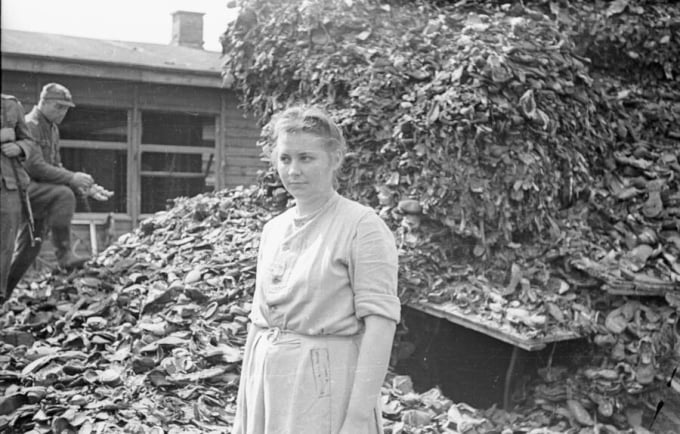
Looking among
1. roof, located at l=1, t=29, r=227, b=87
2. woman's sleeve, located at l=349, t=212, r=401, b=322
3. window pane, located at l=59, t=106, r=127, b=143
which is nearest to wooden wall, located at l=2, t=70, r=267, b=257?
window pane, located at l=59, t=106, r=127, b=143


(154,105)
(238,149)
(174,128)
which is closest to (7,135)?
(154,105)

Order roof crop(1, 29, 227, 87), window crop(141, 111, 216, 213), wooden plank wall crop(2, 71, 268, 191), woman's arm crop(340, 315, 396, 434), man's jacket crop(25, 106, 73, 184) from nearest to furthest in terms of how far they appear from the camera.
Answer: woman's arm crop(340, 315, 396, 434), man's jacket crop(25, 106, 73, 184), roof crop(1, 29, 227, 87), wooden plank wall crop(2, 71, 268, 191), window crop(141, 111, 216, 213)

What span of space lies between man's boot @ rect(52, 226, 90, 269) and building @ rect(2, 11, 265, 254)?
454 centimetres

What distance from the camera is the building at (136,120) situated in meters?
11.3

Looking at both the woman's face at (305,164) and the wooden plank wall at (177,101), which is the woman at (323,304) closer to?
the woman's face at (305,164)

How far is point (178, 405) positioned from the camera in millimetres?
4297

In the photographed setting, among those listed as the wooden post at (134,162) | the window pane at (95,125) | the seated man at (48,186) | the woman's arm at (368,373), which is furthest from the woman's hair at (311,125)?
the window pane at (95,125)

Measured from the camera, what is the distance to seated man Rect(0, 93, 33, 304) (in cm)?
635

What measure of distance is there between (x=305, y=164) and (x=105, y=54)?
1040 cm

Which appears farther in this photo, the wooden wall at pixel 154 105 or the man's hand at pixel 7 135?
the wooden wall at pixel 154 105

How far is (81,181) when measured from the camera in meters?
7.05

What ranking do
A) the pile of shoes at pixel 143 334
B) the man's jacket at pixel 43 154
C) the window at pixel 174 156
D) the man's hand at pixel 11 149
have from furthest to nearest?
1. the window at pixel 174 156
2. the man's jacket at pixel 43 154
3. the man's hand at pixel 11 149
4. the pile of shoes at pixel 143 334

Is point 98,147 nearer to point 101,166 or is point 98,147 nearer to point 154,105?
point 101,166

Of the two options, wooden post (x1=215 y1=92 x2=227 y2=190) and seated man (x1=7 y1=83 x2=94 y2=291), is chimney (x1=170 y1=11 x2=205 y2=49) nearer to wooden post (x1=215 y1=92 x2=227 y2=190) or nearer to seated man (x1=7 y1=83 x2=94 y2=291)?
wooden post (x1=215 y1=92 x2=227 y2=190)
